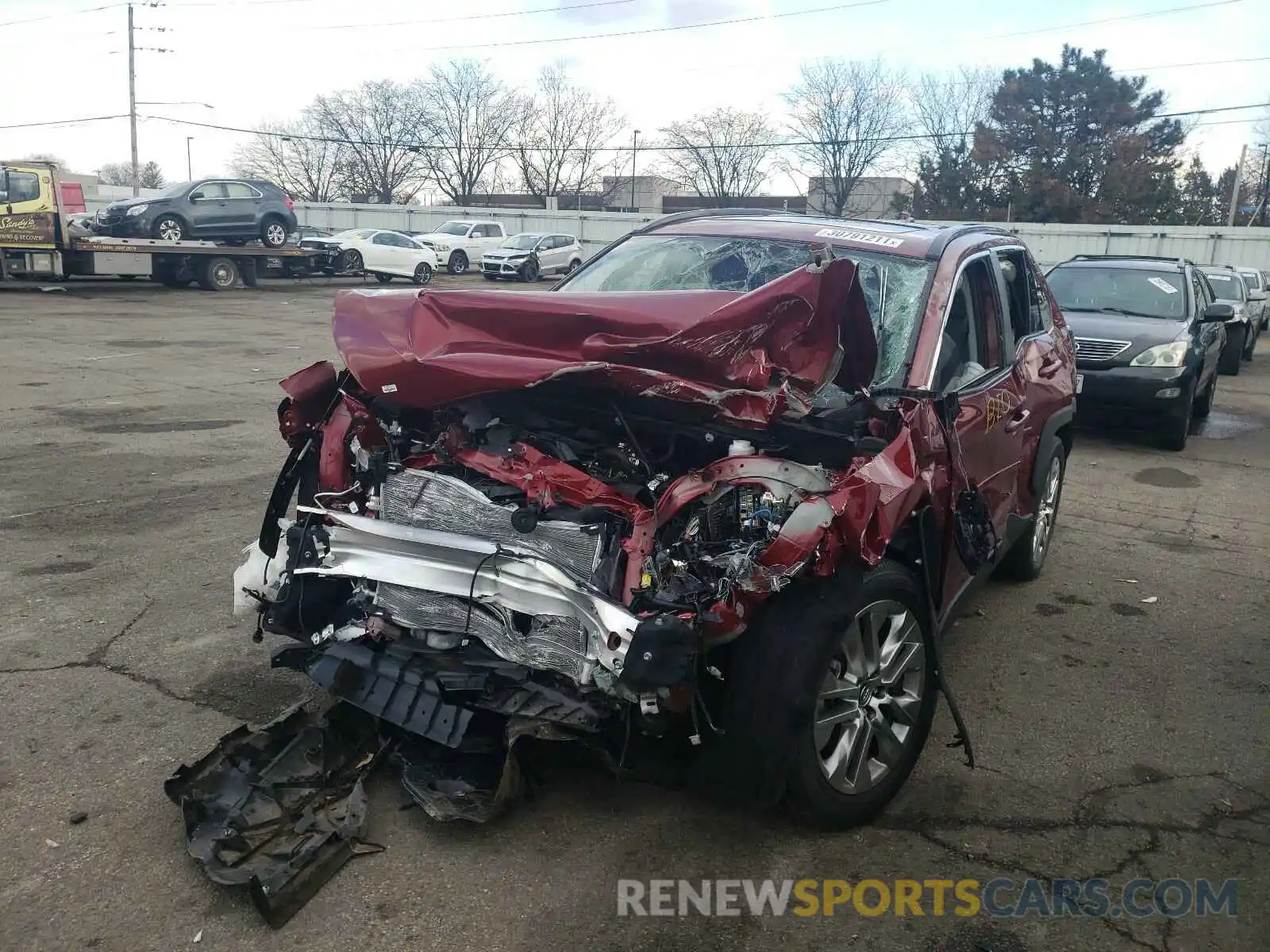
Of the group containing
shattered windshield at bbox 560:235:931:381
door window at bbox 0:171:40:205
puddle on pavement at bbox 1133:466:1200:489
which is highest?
door window at bbox 0:171:40:205

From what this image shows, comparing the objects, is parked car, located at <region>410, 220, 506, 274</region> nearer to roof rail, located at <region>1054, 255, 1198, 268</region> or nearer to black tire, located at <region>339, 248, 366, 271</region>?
black tire, located at <region>339, 248, 366, 271</region>

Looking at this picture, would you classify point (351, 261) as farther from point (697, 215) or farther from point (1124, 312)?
point (697, 215)

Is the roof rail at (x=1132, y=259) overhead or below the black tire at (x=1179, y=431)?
overhead

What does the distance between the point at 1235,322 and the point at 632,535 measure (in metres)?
16.0

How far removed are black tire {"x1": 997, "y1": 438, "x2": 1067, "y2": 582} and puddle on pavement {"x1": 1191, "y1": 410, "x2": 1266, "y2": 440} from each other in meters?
6.22

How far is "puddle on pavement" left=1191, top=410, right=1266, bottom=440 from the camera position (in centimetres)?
1112

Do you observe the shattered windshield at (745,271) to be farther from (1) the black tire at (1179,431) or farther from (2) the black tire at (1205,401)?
(2) the black tire at (1205,401)

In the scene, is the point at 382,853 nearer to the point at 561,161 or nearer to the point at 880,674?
the point at 880,674

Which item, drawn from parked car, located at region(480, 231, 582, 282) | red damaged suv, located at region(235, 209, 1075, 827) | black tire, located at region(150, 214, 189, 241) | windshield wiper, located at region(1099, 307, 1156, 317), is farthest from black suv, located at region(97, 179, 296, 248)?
red damaged suv, located at region(235, 209, 1075, 827)

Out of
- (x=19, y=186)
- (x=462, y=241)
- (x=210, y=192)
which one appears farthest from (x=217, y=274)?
(x=462, y=241)

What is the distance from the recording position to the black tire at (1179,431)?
9625mm

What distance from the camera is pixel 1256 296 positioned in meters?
20.1

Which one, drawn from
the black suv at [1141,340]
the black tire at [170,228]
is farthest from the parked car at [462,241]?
the black suv at [1141,340]

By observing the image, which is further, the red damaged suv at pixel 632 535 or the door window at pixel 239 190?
the door window at pixel 239 190
